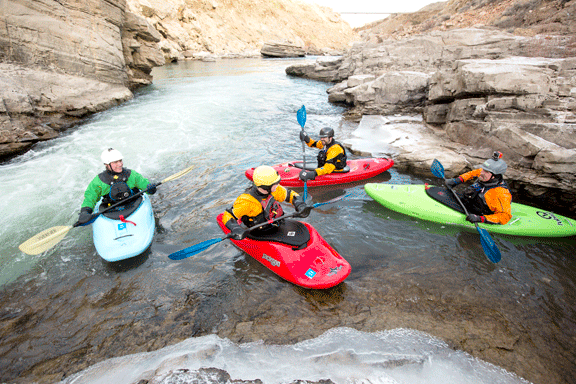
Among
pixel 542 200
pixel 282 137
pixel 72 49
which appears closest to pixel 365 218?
pixel 542 200

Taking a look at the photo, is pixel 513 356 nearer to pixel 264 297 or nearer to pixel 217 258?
pixel 264 297

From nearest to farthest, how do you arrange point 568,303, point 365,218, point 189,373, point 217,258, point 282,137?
point 189,373, point 568,303, point 217,258, point 365,218, point 282,137

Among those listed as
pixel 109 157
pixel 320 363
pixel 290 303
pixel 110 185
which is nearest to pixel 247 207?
pixel 290 303

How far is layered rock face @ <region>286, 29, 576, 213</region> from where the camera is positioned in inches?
209

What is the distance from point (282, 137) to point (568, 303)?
8105 millimetres

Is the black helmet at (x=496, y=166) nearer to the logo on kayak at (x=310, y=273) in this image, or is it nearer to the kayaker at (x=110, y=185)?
the logo on kayak at (x=310, y=273)

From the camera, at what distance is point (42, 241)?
3.84 metres

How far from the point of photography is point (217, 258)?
14.1ft

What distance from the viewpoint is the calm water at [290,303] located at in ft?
8.95

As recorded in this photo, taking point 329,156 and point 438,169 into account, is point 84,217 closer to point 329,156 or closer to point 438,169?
point 329,156

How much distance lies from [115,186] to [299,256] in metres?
3.12

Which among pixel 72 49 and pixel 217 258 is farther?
pixel 72 49

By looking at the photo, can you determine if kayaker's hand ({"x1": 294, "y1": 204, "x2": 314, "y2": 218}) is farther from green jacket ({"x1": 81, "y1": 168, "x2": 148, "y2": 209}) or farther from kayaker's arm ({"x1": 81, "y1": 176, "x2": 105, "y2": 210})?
kayaker's arm ({"x1": 81, "y1": 176, "x2": 105, "y2": 210})

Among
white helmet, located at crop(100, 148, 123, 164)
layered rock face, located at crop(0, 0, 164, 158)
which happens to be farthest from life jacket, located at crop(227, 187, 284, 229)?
layered rock face, located at crop(0, 0, 164, 158)
